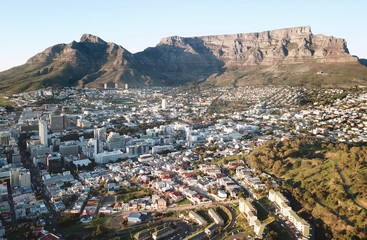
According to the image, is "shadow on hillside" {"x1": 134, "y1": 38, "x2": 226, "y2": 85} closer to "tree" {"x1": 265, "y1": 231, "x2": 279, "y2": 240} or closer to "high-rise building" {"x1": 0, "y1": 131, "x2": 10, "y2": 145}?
"high-rise building" {"x1": 0, "y1": 131, "x2": 10, "y2": 145}

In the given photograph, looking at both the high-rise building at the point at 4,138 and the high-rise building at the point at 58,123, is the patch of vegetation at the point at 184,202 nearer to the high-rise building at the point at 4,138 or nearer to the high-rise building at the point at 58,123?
the high-rise building at the point at 4,138

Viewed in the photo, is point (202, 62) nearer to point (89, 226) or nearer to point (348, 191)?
point (348, 191)

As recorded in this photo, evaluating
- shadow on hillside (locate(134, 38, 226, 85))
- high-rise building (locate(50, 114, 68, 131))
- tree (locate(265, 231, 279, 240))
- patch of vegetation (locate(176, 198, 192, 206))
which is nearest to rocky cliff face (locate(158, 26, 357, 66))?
shadow on hillside (locate(134, 38, 226, 85))

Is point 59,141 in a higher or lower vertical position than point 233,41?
lower

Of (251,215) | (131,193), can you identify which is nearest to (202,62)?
(131,193)

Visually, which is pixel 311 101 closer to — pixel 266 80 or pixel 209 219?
A: pixel 266 80

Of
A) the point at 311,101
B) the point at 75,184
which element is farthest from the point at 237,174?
the point at 311,101
